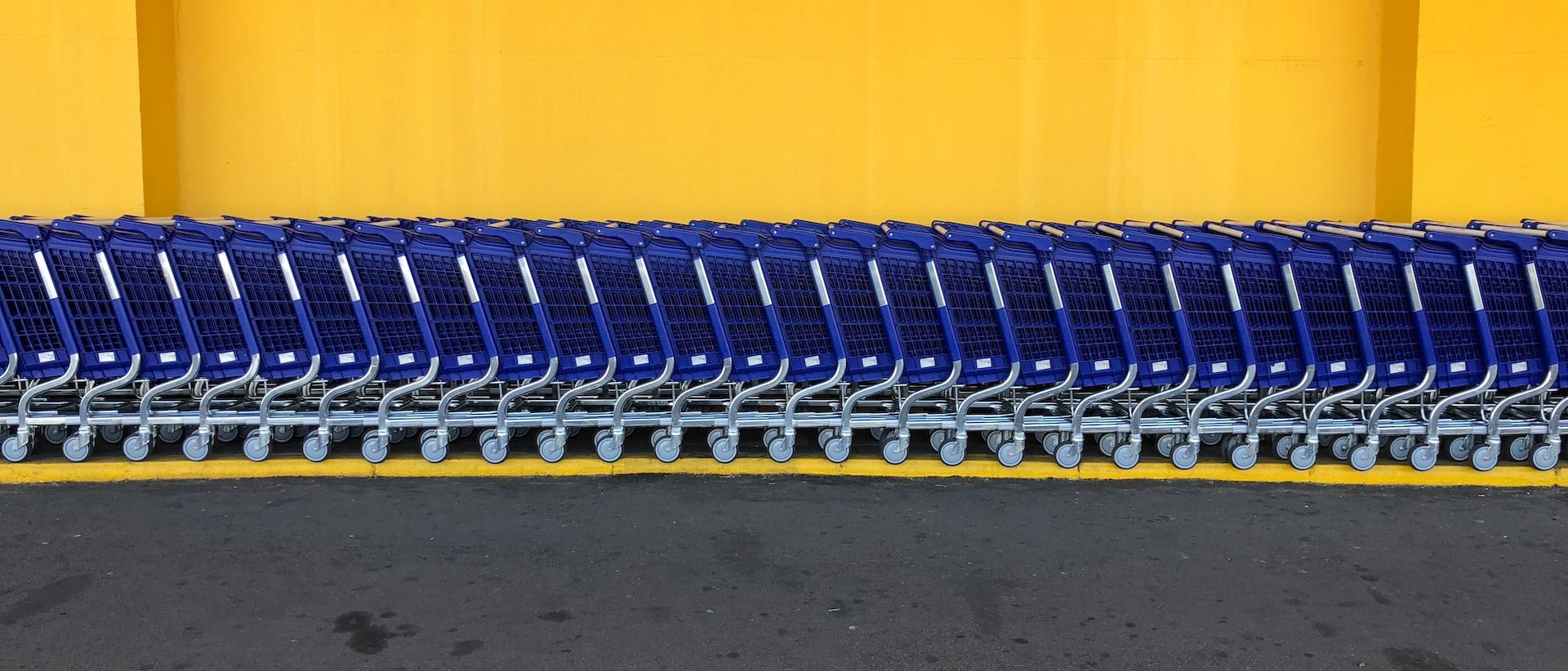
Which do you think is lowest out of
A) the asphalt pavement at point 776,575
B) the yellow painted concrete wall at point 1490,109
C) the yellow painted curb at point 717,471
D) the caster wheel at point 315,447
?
the asphalt pavement at point 776,575

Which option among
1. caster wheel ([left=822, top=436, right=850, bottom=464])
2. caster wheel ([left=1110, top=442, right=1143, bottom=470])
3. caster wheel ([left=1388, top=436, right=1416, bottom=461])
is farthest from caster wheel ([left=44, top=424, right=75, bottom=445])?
caster wheel ([left=1388, top=436, right=1416, bottom=461])

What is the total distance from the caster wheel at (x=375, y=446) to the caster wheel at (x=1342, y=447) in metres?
3.97

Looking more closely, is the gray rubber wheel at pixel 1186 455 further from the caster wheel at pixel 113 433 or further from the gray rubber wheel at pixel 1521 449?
the caster wheel at pixel 113 433

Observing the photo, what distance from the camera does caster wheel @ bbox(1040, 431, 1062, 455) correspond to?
19.4ft

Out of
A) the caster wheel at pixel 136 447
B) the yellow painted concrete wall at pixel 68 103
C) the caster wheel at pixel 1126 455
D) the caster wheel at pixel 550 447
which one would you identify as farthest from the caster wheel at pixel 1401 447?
the yellow painted concrete wall at pixel 68 103

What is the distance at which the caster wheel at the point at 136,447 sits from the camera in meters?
5.70

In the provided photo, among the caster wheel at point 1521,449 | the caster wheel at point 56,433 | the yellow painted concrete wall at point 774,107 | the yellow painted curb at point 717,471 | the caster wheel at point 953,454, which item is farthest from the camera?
the yellow painted concrete wall at point 774,107

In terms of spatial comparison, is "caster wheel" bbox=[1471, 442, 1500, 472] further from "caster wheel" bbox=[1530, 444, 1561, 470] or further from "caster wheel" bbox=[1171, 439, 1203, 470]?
"caster wheel" bbox=[1171, 439, 1203, 470]

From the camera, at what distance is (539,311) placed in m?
5.60

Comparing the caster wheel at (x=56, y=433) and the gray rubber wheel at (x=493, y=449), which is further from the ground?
the caster wheel at (x=56, y=433)

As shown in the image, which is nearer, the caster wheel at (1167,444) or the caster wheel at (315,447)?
the caster wheel at (315,447)

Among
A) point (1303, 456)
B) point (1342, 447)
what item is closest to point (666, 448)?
point (1303, 456)

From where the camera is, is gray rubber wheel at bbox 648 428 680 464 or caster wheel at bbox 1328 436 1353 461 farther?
caster wheel at bbox 1328 436 1353 461

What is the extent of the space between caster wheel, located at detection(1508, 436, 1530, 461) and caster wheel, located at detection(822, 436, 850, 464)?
2789 millimetres
